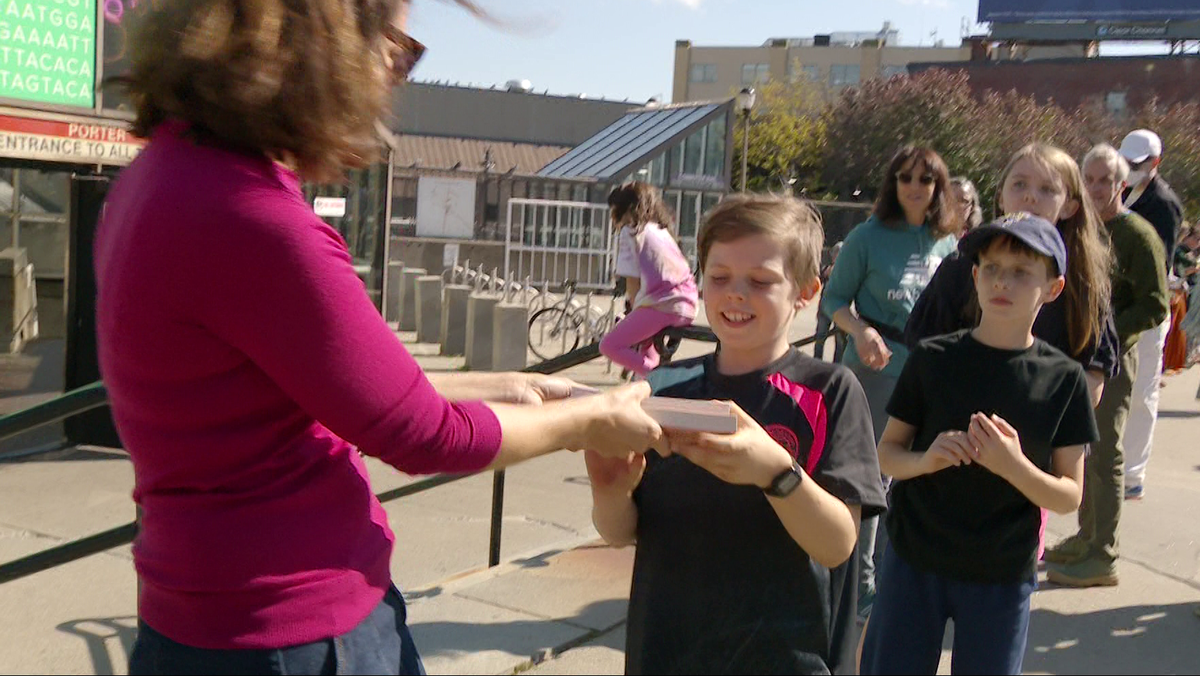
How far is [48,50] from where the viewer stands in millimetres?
7809

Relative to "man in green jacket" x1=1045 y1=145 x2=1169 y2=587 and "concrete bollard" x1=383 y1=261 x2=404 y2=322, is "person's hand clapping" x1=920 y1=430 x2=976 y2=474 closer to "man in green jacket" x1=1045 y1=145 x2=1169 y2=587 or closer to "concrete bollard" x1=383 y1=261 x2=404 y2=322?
"man in green jacket" x1=1045 y1=145 x2=1169 y2=587

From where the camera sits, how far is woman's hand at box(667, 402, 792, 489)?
2041 mm

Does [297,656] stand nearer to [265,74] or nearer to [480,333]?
[265,74]

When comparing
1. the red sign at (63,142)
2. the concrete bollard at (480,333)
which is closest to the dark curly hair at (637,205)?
the red sign at (63,142)

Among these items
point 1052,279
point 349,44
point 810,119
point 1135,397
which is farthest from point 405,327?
point 810,119

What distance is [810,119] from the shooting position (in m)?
45.8

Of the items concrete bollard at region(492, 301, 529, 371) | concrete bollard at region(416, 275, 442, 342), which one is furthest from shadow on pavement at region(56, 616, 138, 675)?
concrete bollard at region(416, 275, 442, 342)

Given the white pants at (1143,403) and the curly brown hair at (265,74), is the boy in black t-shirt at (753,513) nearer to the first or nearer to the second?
the curly brown hair at (265,74)

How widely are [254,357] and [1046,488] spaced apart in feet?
6.70

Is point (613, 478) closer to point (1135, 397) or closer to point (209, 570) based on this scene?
point (209, 570)

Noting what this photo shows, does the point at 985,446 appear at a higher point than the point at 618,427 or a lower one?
lower

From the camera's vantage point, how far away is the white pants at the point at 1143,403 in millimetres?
6406

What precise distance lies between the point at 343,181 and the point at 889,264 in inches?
129

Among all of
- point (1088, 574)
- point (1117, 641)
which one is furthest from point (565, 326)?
point (1117, 641)
